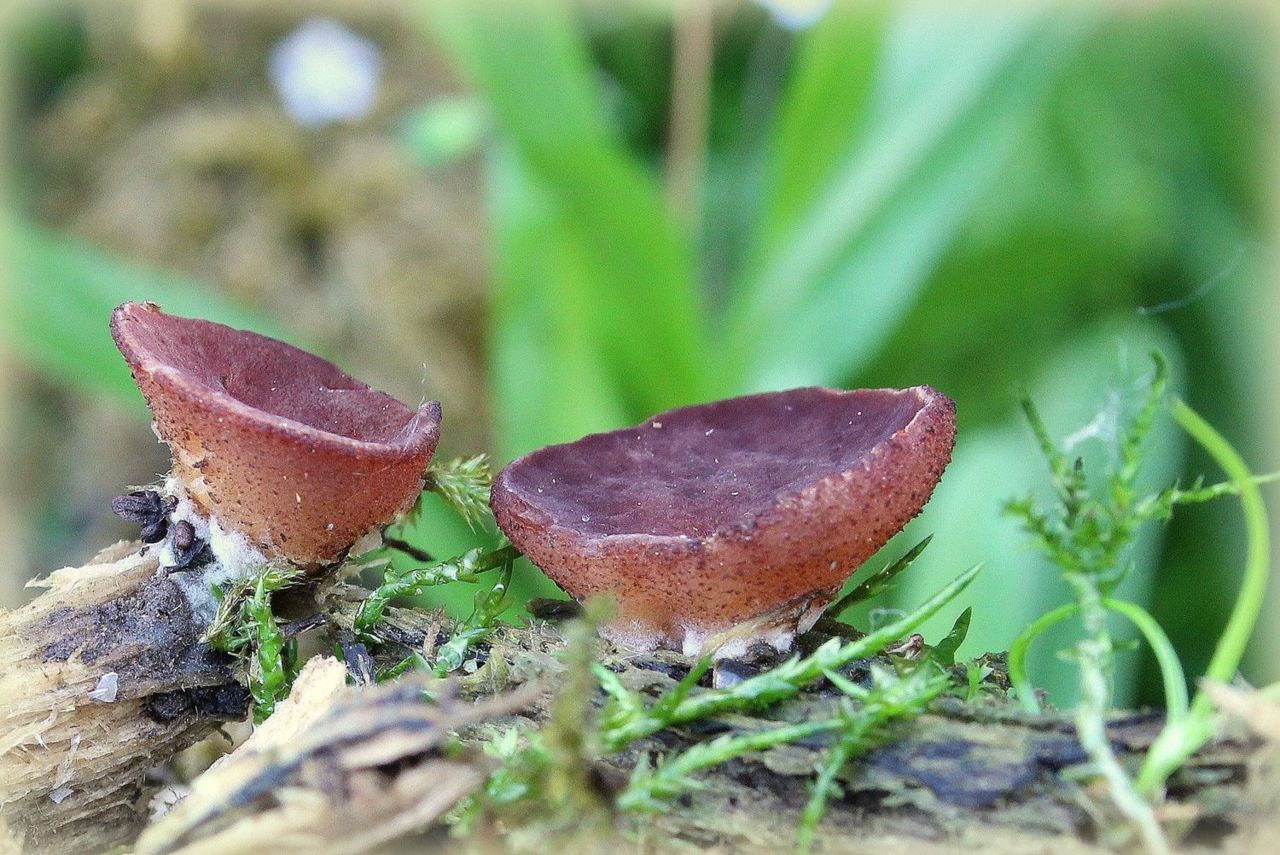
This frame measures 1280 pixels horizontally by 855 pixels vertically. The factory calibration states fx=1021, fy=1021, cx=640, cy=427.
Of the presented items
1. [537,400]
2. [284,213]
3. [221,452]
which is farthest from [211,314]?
[221,452]

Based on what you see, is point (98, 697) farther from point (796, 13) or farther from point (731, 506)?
point (796, 13)

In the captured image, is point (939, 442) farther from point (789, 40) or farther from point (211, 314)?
point (789, 40)

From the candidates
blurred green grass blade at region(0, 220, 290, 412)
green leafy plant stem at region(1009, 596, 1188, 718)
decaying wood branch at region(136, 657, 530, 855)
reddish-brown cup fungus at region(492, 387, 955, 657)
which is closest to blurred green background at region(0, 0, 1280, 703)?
blurred green grass blade at region(0, 220, 290, 412)

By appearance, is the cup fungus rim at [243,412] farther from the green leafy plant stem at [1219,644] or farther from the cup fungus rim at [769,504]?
the green leafy plant stem at [1219,644]

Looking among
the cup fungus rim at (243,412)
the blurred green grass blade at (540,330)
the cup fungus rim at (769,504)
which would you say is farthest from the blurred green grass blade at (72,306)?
the cup fungus rim at (769,504)

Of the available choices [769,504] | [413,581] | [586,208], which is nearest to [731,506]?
[769,504]

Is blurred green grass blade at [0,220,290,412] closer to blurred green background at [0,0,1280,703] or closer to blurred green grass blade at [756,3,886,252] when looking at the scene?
blurred green background at [0,0,1280,703]
